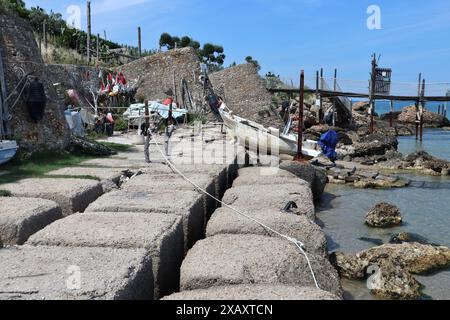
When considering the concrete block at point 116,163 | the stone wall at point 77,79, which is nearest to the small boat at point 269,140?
the stone wall at point 77,79

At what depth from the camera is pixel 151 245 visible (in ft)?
12.5

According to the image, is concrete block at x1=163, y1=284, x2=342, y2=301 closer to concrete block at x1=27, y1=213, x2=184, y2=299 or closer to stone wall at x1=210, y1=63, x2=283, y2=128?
concrete block at x1=27, y1=213, x2=184, y2=299

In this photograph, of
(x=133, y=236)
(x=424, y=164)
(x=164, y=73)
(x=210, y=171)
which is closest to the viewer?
(x=133, y=236)

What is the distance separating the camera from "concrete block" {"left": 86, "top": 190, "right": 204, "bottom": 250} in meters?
4.90

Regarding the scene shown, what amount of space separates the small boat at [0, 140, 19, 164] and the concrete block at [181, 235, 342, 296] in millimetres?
5611

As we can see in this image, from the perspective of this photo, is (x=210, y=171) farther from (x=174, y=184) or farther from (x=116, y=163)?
(x=116, y=163)

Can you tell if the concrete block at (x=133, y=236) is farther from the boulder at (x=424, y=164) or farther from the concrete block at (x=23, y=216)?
the boulder at (x=424, y=164)

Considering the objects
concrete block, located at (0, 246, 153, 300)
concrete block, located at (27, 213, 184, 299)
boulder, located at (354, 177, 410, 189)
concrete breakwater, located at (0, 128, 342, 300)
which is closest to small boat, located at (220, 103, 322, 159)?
boulder, located at (354, 177, 410, 189)

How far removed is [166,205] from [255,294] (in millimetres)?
2136

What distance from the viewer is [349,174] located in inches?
640

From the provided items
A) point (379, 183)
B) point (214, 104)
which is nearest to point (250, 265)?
point (379, 183)

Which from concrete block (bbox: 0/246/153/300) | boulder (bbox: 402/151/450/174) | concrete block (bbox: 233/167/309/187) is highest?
concrete block (bbox: 233/167/309/187)
